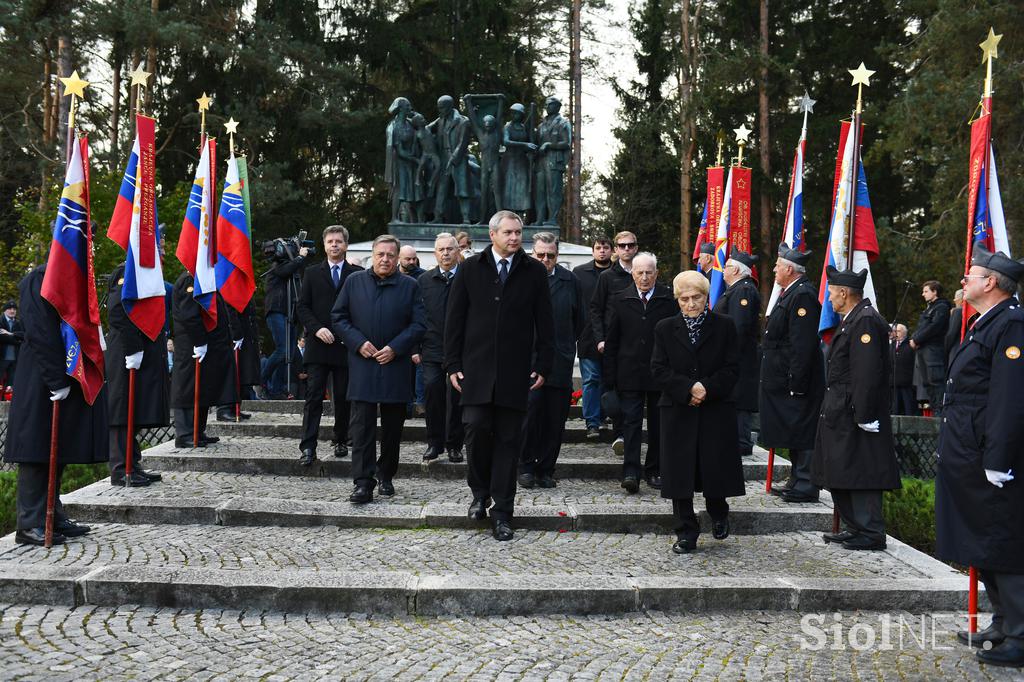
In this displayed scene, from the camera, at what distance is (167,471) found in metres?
8.88

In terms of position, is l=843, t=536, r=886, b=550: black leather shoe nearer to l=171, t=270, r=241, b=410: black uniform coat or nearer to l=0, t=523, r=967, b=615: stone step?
l=0, t=523, r=967, b=615: stone step

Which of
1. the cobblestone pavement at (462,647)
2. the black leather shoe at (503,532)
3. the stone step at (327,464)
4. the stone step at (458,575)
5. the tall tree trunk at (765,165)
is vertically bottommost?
the cobblestone pavement at (462,647)

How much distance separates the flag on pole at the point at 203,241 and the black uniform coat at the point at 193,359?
0.11 metres

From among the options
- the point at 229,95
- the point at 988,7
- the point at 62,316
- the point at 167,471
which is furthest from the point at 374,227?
the point at 62,316

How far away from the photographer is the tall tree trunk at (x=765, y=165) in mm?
26641

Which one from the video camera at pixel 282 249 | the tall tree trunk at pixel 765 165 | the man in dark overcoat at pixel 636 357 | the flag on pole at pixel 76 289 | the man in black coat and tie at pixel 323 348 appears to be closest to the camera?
the flag on pole at pixel 76 289

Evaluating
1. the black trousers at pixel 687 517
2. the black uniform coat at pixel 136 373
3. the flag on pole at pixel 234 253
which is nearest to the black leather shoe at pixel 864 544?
the black trousers at pixel 687 517

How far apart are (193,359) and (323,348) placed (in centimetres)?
196

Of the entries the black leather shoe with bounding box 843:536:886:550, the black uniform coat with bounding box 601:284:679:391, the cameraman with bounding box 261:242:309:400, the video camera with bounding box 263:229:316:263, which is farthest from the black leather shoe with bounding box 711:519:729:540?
the video camera with bounding box 263:229:316:263

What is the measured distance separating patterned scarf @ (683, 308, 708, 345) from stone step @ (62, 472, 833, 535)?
143 centimetres

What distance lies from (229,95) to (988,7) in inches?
713

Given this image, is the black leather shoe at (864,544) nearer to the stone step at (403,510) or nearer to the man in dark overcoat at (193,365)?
the stone step at (403,510)

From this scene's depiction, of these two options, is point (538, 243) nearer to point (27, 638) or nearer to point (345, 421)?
point (345, 421)

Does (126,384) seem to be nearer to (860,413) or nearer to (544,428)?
Answer: (544,428)
